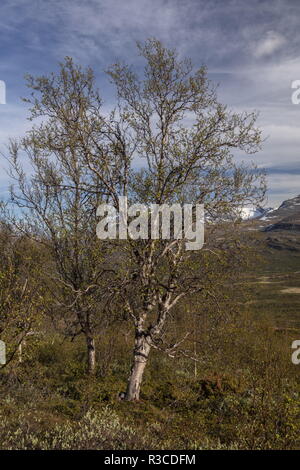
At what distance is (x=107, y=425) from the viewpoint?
978cm

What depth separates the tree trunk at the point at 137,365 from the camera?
13.2m

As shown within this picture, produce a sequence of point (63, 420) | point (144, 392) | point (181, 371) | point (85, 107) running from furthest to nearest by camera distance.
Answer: point (181, 371) → point (144, 392) → point (85, 107) → point (63, 420)

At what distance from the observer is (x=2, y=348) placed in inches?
469

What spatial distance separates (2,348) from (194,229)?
26.9 ft

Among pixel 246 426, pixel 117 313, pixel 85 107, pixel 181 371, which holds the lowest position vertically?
pixel 181 371

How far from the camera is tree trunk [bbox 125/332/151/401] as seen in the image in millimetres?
13152

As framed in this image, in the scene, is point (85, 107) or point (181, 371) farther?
point (181, 371)

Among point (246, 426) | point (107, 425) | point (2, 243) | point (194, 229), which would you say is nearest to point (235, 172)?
point (194, 229)

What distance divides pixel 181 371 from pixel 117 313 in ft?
26.8

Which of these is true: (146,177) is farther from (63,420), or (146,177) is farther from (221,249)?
(63,420)

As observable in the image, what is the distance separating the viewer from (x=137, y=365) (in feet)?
43.1

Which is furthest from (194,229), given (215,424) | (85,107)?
(215,424)

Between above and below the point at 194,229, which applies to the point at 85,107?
above

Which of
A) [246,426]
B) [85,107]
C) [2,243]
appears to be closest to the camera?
[246,426]
